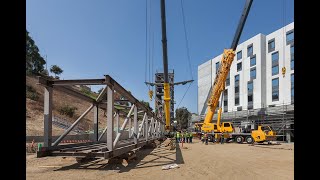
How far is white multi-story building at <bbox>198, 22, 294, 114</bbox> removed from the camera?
1770 inches

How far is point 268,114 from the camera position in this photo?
39812 millimetres

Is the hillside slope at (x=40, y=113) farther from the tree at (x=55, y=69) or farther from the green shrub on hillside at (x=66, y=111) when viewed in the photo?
the tree at (x=55, y=69)

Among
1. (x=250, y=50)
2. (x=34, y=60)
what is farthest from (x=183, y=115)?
(x=34, y=60)

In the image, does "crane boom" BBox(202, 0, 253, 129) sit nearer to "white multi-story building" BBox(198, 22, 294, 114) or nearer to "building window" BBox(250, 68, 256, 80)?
"white multi-story building" BBox(198, 22, 294, 114)

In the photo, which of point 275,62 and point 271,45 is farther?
point 271,45

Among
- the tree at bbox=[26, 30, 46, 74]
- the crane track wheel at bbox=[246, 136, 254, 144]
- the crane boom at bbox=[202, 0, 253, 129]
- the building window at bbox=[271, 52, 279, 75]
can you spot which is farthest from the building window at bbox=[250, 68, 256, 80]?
the tree at bbox=[26, 30, 46, 74]

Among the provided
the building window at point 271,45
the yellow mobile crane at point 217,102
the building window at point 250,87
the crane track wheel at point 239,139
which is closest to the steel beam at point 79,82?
the yellow mobile crane at point 217,102

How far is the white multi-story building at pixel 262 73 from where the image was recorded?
4497cm

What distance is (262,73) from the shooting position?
5031 cm

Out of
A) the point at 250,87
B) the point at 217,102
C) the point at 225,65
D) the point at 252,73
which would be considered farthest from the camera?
the point at 250,87

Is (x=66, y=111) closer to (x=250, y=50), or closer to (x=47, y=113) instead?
(x=250, y=50)
